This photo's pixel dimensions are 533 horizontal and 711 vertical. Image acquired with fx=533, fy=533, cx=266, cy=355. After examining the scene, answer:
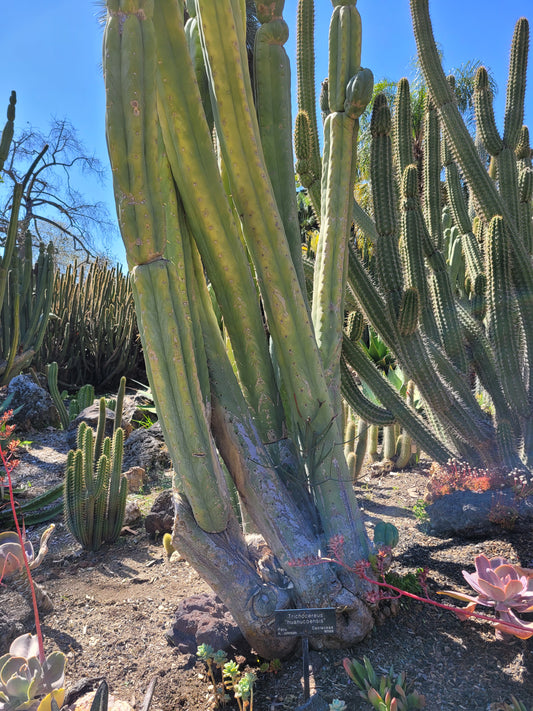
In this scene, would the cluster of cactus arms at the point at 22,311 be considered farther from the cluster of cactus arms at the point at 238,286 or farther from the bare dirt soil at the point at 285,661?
the cluster of cactus arms at the point at 238,286

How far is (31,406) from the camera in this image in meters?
6.94

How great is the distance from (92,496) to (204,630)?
171cm

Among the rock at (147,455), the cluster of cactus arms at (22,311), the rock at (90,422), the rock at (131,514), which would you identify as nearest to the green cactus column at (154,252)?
the rock at (131,514)

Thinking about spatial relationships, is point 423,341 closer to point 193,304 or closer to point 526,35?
point 193,304

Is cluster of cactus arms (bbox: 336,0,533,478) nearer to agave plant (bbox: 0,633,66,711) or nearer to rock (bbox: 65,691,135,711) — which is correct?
rock (bbox: 65,691,135,711)

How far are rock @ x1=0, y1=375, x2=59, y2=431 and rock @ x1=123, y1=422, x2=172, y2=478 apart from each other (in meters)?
1.90

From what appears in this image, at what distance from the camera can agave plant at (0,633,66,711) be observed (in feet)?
4.97

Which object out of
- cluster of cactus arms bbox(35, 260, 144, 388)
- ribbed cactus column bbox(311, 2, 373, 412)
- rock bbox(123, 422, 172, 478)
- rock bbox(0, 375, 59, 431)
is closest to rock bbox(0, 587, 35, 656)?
ribbed cactus column bbox(311, 2, 373, 412)

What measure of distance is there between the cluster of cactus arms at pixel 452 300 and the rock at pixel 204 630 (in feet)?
5.37

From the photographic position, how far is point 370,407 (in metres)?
3.43

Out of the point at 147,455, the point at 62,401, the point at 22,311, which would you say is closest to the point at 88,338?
the point at 62,401

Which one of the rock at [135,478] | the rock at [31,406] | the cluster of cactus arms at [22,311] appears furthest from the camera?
the rock at [31,406]

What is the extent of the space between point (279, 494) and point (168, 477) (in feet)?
10.6

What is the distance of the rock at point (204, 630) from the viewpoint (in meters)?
2.01
